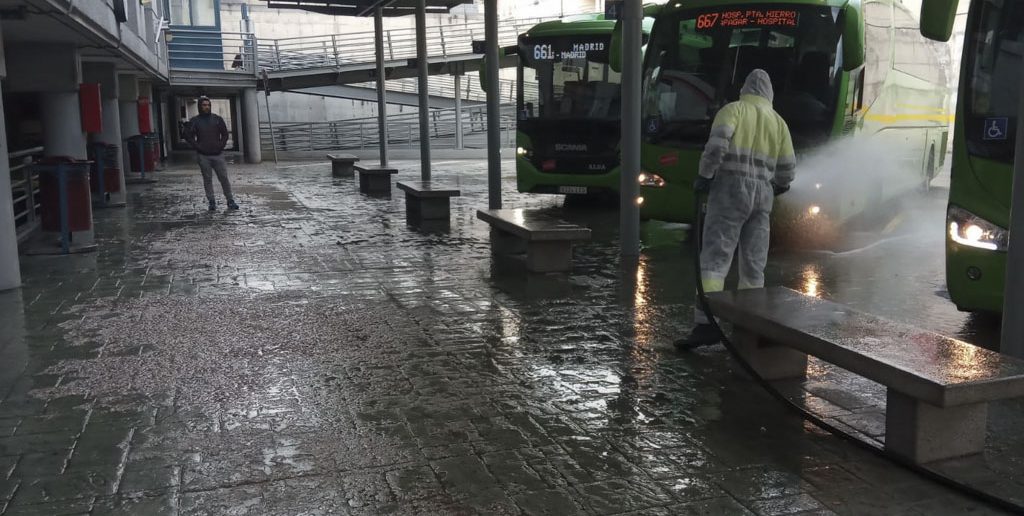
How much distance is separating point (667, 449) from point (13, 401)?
12.2 feet

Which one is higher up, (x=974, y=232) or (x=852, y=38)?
(x=852, y=38)

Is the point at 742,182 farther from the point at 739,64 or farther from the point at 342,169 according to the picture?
the point at 342,169

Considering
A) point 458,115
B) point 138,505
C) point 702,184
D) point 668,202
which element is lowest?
point 138,505

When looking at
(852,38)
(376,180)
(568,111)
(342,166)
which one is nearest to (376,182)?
(376,180)

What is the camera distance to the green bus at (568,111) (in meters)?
14.9

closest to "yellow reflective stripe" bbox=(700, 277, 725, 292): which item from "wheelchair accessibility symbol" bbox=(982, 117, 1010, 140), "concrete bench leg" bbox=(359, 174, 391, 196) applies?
"wheelchair accessibility symbol" bbox=(982, 117, 1010, 140)

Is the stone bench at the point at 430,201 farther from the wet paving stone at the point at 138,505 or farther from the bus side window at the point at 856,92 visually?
the wet paving stone at the point at 138,505

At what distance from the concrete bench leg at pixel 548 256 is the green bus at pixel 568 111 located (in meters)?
5.49

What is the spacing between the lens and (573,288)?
8.63 m

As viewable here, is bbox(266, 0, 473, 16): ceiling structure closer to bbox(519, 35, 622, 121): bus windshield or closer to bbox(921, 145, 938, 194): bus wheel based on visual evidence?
bbox(519, 35, 622, 121): bus windshield

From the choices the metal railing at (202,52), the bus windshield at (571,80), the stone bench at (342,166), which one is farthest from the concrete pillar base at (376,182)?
the metal railing at (202,52)

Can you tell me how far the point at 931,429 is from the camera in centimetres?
428

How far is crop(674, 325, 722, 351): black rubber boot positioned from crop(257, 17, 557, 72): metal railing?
77.0 feet

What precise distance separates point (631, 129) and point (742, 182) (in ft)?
13.9
